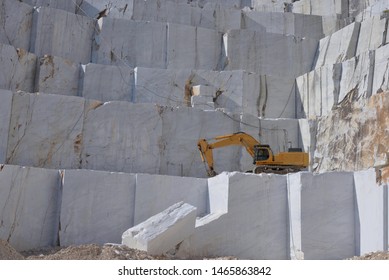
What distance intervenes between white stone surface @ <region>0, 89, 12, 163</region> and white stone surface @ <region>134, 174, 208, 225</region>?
3938 mm

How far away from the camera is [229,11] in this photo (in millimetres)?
20750

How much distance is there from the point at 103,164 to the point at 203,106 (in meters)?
3.59

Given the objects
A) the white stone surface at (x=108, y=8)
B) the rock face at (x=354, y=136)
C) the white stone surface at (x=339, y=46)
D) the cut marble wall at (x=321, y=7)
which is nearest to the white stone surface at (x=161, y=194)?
the rock face at (x=354, y=136)

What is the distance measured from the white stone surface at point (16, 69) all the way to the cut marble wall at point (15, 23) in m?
1.50

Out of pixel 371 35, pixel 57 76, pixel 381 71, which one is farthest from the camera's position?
pixel 371 35

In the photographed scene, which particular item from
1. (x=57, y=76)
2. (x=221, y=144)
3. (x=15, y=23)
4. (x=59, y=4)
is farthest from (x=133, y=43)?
(x=221, y=144)

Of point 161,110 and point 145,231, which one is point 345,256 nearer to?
point 145,231

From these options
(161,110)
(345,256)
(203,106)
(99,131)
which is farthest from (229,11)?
(345,256)

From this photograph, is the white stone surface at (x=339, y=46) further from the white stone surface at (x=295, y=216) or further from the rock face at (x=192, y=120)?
the white stone surface at (x=295, y=216)

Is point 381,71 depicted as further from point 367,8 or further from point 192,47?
point 367,8

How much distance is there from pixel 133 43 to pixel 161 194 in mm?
8076

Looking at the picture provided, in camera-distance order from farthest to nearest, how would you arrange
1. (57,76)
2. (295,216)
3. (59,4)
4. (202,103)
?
(59,4), (202,103), (57,76), (295,216)

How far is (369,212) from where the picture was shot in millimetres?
10680

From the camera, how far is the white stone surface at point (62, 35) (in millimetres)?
17562
